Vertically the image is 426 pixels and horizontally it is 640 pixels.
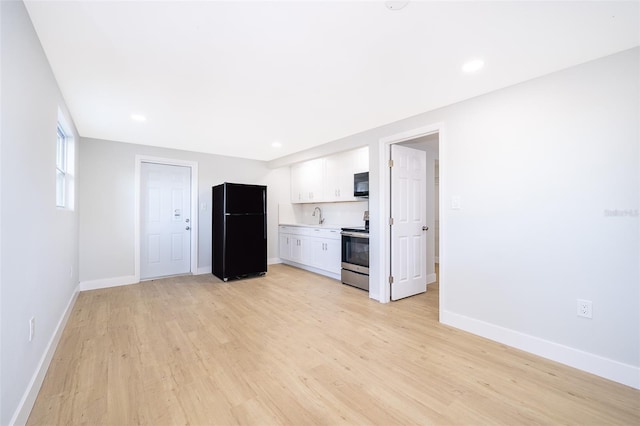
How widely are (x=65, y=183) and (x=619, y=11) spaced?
5200 mm

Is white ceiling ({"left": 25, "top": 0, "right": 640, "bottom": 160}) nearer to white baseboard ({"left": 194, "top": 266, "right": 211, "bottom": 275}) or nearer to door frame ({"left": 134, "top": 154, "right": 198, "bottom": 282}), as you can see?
door frame ({"left": 134, "top": 154, "right": 198, "bottom": 282})

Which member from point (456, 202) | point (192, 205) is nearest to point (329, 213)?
point (192, 205)

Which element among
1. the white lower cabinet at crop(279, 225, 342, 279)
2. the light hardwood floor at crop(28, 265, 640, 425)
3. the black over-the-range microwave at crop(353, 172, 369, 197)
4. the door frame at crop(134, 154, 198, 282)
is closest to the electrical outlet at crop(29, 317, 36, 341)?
the light hardwood floor at crop(28, 265, 640, 425)

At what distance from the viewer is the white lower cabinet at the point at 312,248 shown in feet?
15.2

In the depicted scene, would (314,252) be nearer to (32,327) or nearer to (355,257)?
(355,257)

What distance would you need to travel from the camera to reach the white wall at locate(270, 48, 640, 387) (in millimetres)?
1869

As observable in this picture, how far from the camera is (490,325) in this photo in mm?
2520

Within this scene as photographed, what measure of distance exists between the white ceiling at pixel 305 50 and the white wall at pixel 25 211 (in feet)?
1.01

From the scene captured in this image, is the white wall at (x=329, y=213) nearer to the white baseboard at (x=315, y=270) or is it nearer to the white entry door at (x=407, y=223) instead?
the white baseboard at (x=315, y=270)

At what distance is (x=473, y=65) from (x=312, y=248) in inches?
148

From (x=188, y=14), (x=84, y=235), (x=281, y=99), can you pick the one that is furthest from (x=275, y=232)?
(x=188, y=14)

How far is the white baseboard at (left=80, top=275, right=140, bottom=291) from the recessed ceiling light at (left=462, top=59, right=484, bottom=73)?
5.28 m

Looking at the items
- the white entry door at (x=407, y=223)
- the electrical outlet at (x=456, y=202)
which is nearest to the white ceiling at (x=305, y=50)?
the white entry door at (x=407, y=223)

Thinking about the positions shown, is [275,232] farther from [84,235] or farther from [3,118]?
[3,118]
